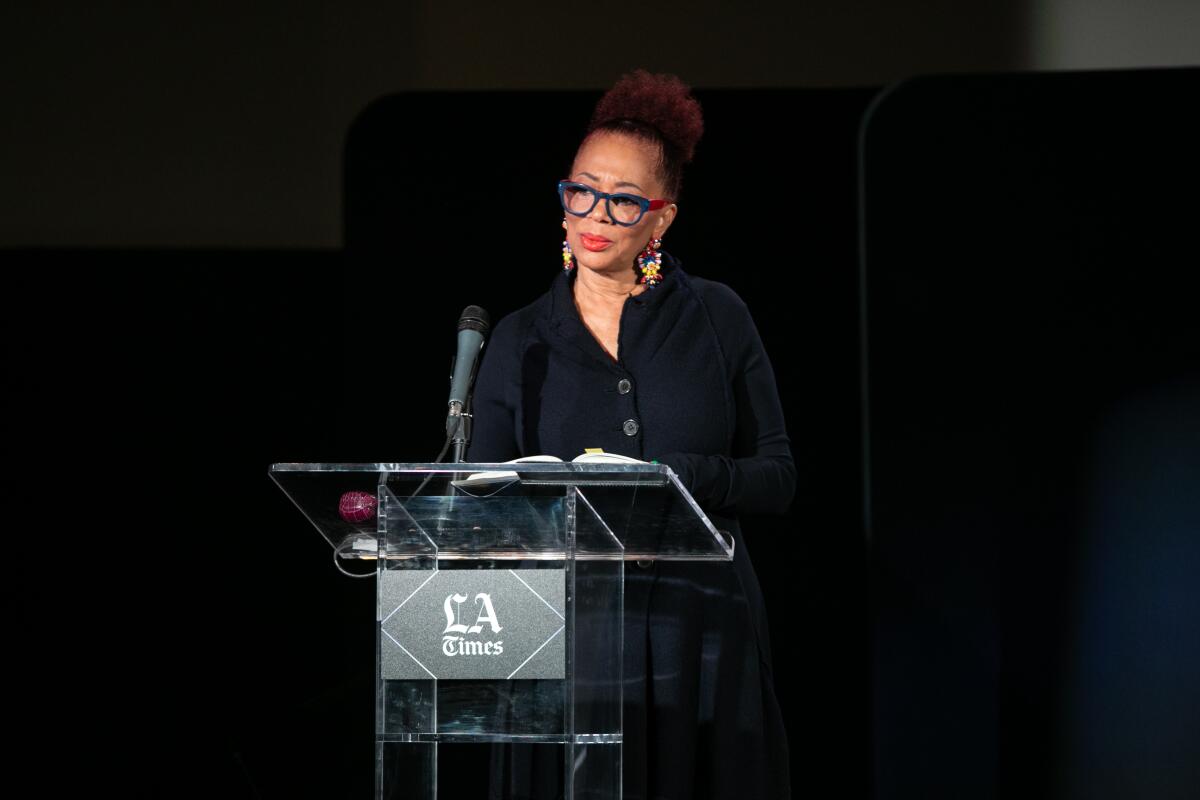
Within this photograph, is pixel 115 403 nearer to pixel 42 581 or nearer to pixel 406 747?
pixel 42 581

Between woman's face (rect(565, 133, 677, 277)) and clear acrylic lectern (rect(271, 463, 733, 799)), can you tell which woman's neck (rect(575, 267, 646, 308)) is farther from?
clear acrylic lectern (rect(271, 463, 733, 799))

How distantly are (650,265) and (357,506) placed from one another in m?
1.13

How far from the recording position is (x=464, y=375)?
212 cm

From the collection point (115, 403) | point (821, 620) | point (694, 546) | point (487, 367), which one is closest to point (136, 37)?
point (115, 403)

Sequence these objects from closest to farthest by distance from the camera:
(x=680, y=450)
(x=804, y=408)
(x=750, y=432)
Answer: (x=680, y=450)
(x=750, y=432)
(x=804, y=408)

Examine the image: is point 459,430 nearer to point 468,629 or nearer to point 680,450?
point 468,629

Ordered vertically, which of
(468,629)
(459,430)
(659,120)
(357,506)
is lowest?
(468,629)

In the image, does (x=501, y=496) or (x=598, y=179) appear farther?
(x=598, y=179)

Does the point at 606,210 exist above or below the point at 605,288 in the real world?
above

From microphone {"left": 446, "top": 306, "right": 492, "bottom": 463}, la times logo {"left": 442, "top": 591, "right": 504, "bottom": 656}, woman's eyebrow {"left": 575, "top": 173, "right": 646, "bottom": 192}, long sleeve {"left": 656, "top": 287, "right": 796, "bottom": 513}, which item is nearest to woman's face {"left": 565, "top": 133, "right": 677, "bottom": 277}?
woman's eyebrow {"left": 575, "top": 173, "right": 646, "bottom": 192}

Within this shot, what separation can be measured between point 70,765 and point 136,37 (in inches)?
82.1

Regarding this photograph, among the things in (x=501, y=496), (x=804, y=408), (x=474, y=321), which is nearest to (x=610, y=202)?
(x=474, y=321)

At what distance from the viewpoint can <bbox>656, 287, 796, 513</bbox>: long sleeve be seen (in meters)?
2.43

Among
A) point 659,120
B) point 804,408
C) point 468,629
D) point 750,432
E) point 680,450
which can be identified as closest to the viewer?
point 468,629
